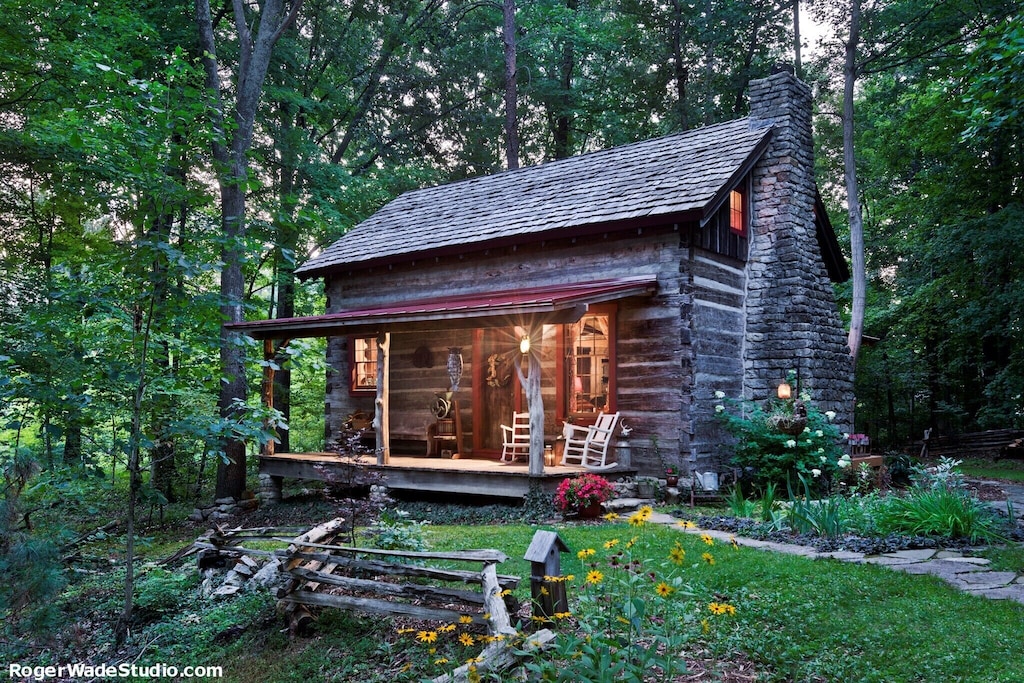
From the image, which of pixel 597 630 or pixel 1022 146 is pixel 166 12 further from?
pixel 1022 146

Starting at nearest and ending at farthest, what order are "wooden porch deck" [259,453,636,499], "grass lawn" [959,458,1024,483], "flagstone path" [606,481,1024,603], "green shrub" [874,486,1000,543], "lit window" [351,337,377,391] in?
"flagstone path" [606,481,1024,603] → "green shrub" [874,486,1000,543] → "wooden porch deck" [259,453,636,499] → "grass lawn" [959,458,1024,483] → "lit window" [351,337,377,391]

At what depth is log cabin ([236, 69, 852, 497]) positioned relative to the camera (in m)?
10.9

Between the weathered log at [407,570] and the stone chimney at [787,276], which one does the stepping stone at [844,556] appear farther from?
the stone chimney at [787,276]

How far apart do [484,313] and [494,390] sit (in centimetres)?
355

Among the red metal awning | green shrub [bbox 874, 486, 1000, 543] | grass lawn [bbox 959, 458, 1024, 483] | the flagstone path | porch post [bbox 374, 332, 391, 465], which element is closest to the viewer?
the flagstone path

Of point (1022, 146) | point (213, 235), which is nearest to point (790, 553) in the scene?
point (213, 235)

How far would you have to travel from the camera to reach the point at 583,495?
8969 mm

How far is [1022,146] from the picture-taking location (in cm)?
1639

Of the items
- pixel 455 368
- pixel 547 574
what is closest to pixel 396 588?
pixel 547 574

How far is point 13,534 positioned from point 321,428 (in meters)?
17.6

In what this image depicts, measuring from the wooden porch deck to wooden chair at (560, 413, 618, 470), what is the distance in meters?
0.42

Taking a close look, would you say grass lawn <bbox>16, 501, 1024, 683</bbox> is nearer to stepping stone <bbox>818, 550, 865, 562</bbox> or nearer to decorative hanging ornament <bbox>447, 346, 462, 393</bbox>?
stepping stone <bbox>818, 550, 865, 562</bbox>

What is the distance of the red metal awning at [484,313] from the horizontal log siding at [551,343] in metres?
0.36

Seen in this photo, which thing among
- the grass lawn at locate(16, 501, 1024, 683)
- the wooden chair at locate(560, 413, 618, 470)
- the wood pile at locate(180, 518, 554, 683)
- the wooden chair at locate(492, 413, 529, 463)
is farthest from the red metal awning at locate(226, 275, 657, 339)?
the wood pile at locate(180, 518, 554, 683)
